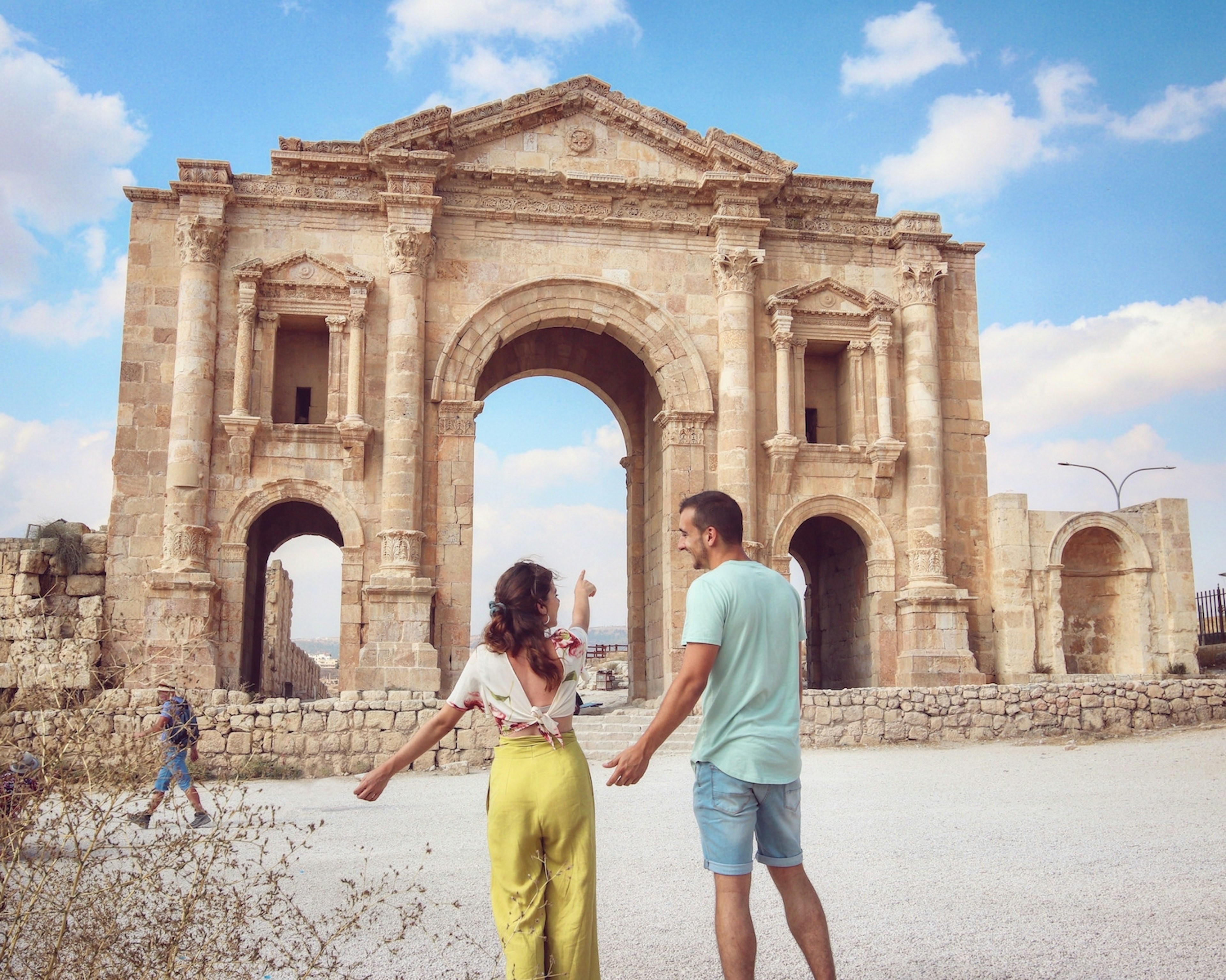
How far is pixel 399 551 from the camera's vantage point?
56.5 ft

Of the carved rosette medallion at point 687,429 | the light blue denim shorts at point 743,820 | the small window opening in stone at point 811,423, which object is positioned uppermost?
the small window opening in stone at point 811,423

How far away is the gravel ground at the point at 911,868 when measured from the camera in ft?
18.8

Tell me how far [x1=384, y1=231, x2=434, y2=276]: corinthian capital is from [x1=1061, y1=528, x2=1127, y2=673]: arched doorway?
12.9m

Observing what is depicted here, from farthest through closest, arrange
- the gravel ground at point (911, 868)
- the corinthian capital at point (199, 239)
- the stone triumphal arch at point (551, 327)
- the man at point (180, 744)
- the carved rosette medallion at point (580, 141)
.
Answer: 1. the carved rosette medallion at point (580, 141)
2. the corinthian capital at point (199, 239)
3. the stone triumphal arch at point (551, 327)
4. the man at point (180, 744)
5. the gravel ground at point (911, 868)

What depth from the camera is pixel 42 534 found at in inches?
667

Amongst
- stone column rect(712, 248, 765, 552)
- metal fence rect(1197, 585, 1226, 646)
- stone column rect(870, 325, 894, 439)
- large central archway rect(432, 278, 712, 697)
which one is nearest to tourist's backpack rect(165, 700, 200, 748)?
large central archway rect(432, 278, 712, 697)

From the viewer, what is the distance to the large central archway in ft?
58.9

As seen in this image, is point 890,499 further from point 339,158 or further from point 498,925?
point 498,925

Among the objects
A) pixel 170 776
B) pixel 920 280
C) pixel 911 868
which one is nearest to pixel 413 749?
pixel 170 776

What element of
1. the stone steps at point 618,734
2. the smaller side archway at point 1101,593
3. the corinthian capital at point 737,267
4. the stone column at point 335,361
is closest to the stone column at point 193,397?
the stone column at point 335,361

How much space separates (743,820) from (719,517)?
50.2 inches

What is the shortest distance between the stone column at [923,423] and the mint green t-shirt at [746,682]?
14989 millimetres

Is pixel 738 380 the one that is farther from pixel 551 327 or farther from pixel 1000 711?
pixel 1000 711

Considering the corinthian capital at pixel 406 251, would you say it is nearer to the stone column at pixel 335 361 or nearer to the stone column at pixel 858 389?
the stone column at pixel 335 361
